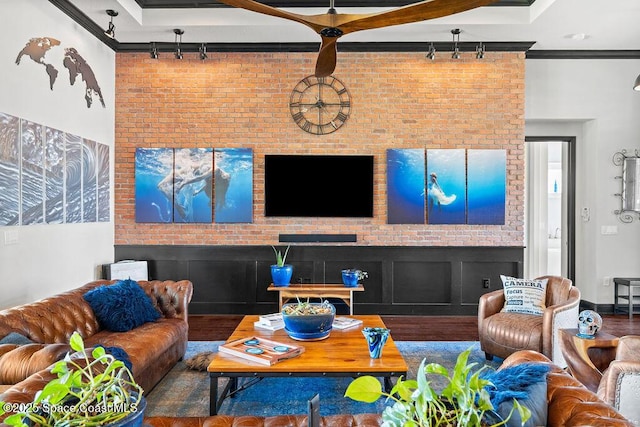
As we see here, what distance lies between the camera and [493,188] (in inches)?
219

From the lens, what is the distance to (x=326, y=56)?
3.24 metres

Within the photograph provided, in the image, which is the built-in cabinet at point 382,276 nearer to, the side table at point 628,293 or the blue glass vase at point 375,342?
the side table at point 628,293

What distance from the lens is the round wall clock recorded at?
18.4 ft

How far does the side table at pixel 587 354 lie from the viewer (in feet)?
8.41

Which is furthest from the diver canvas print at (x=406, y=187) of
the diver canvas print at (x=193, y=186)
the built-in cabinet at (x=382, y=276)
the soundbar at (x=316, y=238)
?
the diver canvas print at (x=193, y=186)

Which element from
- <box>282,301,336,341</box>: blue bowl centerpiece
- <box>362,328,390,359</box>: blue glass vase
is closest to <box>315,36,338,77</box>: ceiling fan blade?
<box>282,301,336,341</box>: blue bowl centerpiece

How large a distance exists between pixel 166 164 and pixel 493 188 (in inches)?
162

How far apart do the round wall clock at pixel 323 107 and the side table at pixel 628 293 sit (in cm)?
399

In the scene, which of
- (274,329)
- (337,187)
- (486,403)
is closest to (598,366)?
(274,329)

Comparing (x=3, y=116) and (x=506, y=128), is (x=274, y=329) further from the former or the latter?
(x=506, y=128)

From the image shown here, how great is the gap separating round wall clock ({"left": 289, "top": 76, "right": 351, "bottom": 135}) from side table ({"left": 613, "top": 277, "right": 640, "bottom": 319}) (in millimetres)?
3992

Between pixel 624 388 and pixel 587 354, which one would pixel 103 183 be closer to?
pixel 587 354

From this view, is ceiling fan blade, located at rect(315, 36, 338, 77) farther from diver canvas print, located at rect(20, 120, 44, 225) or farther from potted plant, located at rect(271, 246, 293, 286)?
diver canvas print, located at rect(20, 120, 44, 225)

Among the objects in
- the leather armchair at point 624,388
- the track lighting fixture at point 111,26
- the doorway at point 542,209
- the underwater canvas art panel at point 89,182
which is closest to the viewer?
the leather armchair at point 624,388
